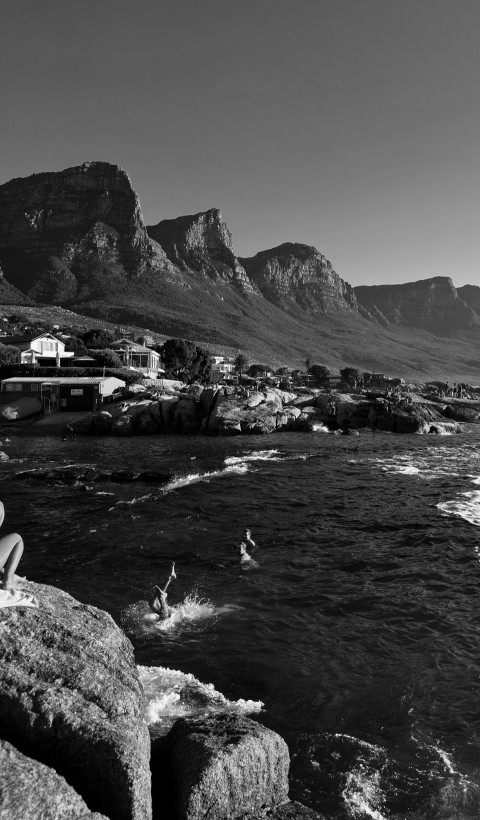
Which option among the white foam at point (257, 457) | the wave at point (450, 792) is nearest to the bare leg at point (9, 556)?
the wave at point (450, 792)

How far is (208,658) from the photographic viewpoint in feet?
37.3

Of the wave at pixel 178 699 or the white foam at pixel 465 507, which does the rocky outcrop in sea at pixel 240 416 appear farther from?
the wave at pixel 178 699

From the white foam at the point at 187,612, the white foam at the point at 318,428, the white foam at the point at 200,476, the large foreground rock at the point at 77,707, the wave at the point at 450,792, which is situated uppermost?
the large foreground rock at the point at 77,707

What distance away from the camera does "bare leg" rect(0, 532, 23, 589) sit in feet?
20.9

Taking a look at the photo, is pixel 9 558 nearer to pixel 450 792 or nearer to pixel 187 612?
pixel 450 792

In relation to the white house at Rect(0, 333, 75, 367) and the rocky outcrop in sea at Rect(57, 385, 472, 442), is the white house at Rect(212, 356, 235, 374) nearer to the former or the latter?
the white house at Rect(0, 333, 75, 367)

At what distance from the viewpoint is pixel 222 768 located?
18.9 ft

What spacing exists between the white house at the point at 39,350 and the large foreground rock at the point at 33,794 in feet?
267

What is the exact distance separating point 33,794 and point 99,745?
38.4 inches

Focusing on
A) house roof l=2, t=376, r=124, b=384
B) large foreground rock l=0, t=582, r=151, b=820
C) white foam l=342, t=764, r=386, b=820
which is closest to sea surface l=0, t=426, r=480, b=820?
white foam l=342, t=764, r=386, b=820

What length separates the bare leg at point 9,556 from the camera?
250 inches

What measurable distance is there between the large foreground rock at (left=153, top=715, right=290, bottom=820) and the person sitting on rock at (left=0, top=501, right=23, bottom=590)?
9.88 ft

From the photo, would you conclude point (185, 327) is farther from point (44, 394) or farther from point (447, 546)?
point (447, 546)

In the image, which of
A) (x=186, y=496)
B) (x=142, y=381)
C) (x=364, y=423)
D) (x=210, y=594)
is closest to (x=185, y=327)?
(x=142, y=381)
